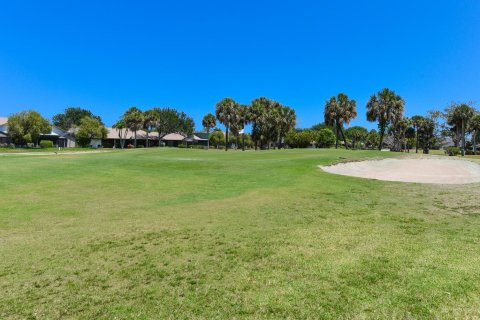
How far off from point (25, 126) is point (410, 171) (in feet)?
258

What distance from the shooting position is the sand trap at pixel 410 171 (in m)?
18.6

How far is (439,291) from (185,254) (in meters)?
4.10

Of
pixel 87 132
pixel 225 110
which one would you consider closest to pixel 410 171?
pixel 225 110

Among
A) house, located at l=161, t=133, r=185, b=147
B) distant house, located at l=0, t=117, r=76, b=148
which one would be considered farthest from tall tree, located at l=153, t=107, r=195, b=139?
distant house, located at l=0, t=117, r=76, b=148

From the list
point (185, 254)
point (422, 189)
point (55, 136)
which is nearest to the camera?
point (185, 254)

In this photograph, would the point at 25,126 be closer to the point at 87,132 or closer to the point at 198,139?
the point at 87,132

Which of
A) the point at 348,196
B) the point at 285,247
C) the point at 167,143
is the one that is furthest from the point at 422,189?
→ the point at 167,143

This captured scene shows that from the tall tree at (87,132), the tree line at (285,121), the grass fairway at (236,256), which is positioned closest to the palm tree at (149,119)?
the tree line at (285,121)

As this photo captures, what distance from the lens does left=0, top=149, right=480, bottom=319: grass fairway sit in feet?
12.7

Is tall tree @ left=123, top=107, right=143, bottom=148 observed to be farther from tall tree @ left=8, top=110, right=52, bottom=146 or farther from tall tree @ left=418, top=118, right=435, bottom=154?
tall tree @ left=418, top=118, right=435, bottom=154

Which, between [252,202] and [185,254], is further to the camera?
[252,202]

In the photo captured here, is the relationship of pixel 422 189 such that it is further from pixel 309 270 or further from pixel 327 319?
pixel 327 319

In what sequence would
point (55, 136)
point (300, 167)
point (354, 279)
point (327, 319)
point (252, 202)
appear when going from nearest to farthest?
point (327, 319) < point (354, 279) < point (252, 202) < point (300, 167) < point (55, 136)

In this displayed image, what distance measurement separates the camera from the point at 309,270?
4.87 meters
